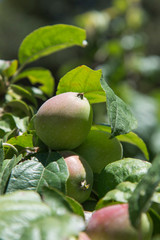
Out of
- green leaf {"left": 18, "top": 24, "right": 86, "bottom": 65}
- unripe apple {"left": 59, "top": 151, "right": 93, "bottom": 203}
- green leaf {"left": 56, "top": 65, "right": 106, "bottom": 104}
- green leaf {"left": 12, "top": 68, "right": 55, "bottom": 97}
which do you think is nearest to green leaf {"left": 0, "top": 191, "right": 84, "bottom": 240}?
unripe apple {"left": 59, "top": 151, "right": 93, "bottom": 203}

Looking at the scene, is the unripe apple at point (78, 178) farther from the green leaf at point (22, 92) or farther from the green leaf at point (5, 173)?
the green leaf at point (22, 92)

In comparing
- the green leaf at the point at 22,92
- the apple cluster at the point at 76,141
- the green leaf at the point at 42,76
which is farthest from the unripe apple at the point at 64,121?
the green leaf at the point at 42,76

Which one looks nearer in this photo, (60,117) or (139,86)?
(60,117)

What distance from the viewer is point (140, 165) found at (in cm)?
48

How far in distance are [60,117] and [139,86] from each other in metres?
3.16

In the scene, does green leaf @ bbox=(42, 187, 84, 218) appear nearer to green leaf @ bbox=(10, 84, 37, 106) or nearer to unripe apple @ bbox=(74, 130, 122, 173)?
unripe apple @ bbox=(74, 130, 122, 173)

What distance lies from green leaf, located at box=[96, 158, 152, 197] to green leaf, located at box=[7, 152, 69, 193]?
0.06m

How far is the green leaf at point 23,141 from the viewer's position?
1.74 feet

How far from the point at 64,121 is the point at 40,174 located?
3.3 inches

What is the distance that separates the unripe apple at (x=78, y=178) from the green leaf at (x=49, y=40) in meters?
0.35

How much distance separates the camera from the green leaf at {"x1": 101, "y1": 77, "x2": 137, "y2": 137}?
0.46 m

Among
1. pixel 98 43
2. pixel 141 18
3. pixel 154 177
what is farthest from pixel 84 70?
pixel 141 18

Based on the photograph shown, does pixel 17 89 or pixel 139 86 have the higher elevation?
pixel 17 89

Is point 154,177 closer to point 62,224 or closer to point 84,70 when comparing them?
point 62,224
